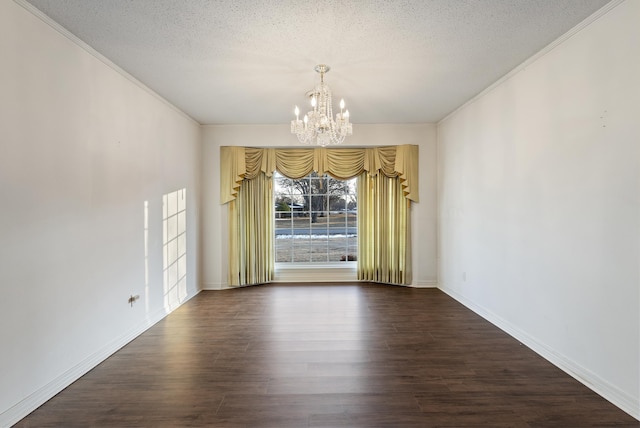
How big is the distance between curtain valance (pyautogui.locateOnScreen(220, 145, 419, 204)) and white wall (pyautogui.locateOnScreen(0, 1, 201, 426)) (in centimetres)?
163

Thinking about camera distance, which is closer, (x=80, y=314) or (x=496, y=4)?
(x=496, y=4)

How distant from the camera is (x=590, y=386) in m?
2.30

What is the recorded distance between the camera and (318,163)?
535cm

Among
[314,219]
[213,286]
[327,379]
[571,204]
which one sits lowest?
[327,379]

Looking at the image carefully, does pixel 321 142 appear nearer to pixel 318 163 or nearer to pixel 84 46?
pixel 318 163

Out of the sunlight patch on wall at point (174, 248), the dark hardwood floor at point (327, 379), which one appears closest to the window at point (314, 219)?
the sunlight patch on wall at point (174, 248)

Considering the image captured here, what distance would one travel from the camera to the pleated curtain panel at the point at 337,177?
523cm

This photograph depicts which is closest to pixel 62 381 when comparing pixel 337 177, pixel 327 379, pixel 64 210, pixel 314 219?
pixel 64 210

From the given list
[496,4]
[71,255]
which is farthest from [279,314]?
[496,4]

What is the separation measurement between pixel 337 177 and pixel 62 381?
415 centimetres

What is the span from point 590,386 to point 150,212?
4242 millimetres

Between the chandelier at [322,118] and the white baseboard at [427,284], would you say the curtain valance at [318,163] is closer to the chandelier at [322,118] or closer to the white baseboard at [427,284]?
the white baseboard at [427,284]

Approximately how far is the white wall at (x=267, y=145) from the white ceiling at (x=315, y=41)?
134cm

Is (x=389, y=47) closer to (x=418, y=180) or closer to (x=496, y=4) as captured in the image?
(x=496, y=4)
